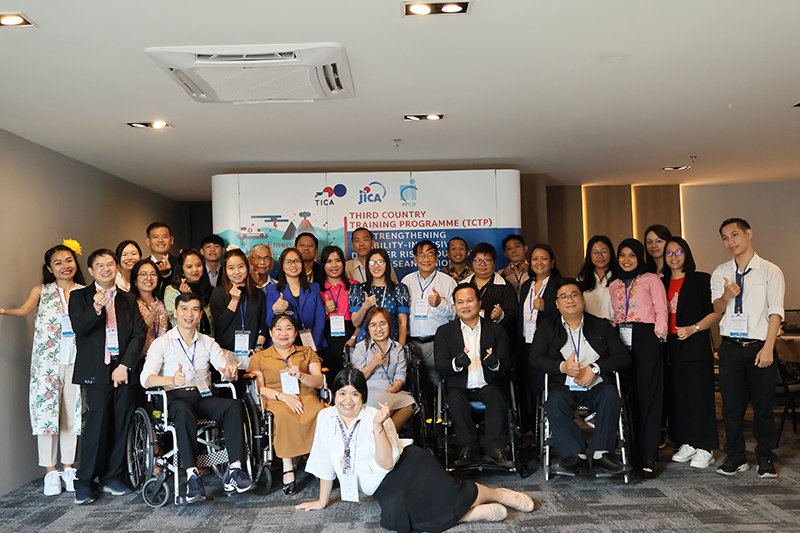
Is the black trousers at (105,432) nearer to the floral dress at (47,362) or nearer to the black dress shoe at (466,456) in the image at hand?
the floral dress at (47,362)

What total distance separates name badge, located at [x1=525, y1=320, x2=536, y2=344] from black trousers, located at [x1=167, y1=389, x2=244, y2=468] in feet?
7.41

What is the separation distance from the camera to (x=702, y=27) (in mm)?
3156

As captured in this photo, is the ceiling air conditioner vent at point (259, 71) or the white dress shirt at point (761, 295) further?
the white dress shirt at point (761, 295)

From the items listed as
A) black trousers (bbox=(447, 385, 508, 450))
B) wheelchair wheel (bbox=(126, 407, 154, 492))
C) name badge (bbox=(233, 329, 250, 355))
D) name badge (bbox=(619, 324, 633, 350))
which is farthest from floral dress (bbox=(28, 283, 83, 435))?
name badge (bbox=(619, 324, 633, 350))

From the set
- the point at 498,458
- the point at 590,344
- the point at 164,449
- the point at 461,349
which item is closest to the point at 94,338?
the point at 164,449

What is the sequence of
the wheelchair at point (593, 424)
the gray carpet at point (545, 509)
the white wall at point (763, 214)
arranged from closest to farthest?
1. the gray carpet at point (545, 509)
2. the wheelchair at point (593, 424)
3. the white wall at point (763, 214)

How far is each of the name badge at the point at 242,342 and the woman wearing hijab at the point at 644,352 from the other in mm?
2692

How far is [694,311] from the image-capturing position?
14.5 feet

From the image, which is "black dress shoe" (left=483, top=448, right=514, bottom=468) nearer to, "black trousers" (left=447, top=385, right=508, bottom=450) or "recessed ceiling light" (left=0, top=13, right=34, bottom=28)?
"black trousers" (left=447, top=385, right=508, bottom=450)

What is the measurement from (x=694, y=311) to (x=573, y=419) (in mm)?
1227

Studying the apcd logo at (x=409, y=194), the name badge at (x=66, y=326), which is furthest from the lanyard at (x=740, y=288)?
the name badge at (x=66, y=326)

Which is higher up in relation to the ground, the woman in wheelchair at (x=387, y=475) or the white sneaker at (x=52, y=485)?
the woman in wheelchair at (x=387, y=475)

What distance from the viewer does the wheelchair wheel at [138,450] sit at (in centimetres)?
405

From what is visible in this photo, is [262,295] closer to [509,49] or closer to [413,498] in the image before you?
[413,498]
